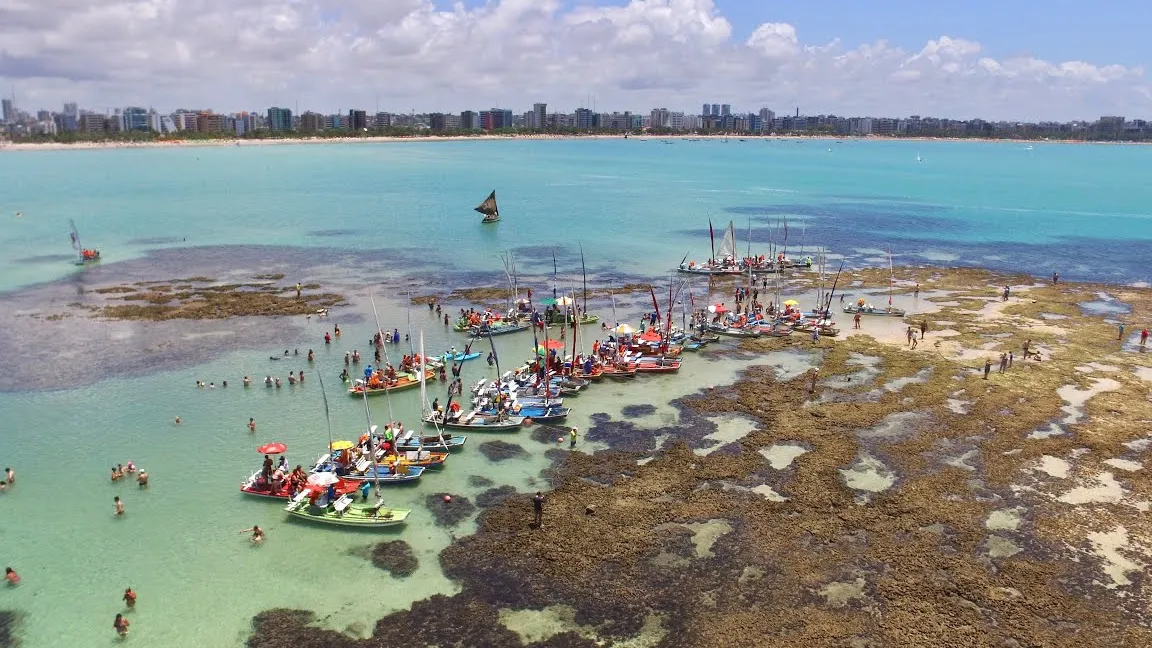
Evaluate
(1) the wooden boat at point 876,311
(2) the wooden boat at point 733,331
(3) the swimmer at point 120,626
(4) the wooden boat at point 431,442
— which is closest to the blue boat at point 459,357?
(4) the wooden boat at point 431,442

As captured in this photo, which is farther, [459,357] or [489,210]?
[489,210]

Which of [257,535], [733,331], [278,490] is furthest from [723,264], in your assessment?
[257,535]

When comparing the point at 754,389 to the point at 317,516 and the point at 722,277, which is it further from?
the point at 722,277

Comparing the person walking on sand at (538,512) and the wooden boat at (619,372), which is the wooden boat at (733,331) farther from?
the person walking on sand at (538,512)

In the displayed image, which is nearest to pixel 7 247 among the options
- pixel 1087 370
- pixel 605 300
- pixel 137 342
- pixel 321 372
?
pixel 137 342

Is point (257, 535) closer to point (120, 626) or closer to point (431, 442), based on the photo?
point (120, 626)
